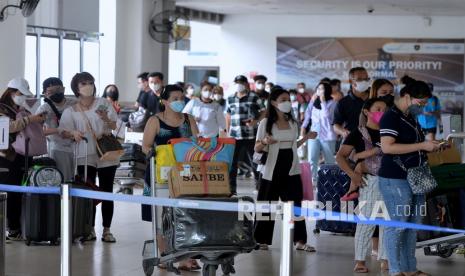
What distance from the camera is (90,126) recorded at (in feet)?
34.6

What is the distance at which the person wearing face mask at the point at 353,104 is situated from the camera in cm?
1092

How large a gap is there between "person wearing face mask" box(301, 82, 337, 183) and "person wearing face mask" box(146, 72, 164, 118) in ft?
8.02

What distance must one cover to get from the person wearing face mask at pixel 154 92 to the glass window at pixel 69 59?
9.87ft

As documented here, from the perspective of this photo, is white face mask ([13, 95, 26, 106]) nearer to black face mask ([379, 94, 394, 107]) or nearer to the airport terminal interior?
the airport terminal interior

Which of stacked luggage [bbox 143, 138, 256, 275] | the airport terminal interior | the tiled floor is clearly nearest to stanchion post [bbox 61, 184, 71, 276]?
the airport terminal interior

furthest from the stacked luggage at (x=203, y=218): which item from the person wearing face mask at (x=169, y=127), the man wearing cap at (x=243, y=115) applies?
the man wearing cap at (x=243, y=115)

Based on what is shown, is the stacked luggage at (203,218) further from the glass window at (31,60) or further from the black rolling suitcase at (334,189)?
the glass window at (31,60)

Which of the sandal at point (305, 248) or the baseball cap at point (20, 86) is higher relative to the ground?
the baseball cap at point (20, 86)

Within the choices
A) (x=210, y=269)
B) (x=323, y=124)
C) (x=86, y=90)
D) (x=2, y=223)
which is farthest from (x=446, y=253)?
(x=323, y=124)

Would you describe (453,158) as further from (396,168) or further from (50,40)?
(50,40)

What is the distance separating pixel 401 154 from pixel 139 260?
289 centimetres

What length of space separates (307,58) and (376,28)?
7.24 feet

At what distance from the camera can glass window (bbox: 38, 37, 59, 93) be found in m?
17.7

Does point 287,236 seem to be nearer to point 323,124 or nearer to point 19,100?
point 19,100
